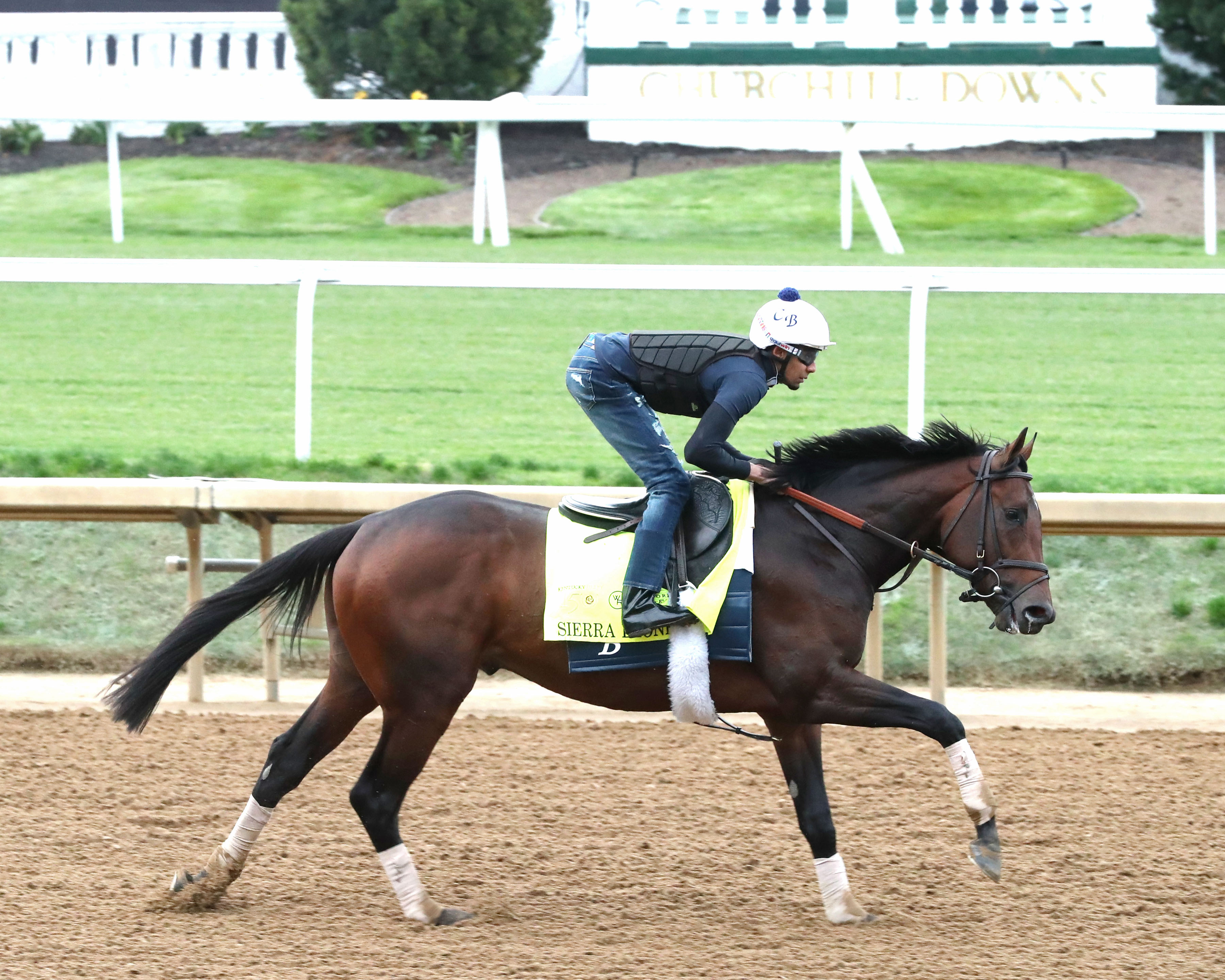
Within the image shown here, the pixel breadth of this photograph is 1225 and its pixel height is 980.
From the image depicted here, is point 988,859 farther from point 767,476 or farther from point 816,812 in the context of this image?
point 767,476

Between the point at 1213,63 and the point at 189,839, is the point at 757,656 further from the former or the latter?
the point at 1213,63

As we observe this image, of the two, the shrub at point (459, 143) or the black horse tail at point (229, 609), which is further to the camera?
the shrub at point (459, 143)

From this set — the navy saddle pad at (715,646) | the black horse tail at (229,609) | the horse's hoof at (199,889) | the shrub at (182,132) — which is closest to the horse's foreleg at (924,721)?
the navy saddle pad at (715,646)

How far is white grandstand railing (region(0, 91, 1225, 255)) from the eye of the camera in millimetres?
12016

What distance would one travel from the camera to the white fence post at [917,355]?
24.6ft

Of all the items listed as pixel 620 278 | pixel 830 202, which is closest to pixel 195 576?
pixel 620 278

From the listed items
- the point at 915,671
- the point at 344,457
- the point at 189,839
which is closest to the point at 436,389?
the point at 344,457

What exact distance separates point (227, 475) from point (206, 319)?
3.21 m

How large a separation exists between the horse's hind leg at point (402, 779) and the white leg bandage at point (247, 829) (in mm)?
286

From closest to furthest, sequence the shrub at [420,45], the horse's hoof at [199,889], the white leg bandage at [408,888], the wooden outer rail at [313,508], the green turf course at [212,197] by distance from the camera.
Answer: the white leg bandage at [408,888] < the horse's hoof at [199,889] < the wooden outer rail at [313,508] < the green turf course at [212,197] < the shrub at [420,45]

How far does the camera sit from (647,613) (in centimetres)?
456

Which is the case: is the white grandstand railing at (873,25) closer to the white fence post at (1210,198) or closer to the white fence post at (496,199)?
the white fence post at (1210,198)

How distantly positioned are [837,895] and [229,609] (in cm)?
208

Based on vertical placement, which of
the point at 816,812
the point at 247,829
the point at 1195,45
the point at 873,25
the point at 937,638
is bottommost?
the point at 937,638
